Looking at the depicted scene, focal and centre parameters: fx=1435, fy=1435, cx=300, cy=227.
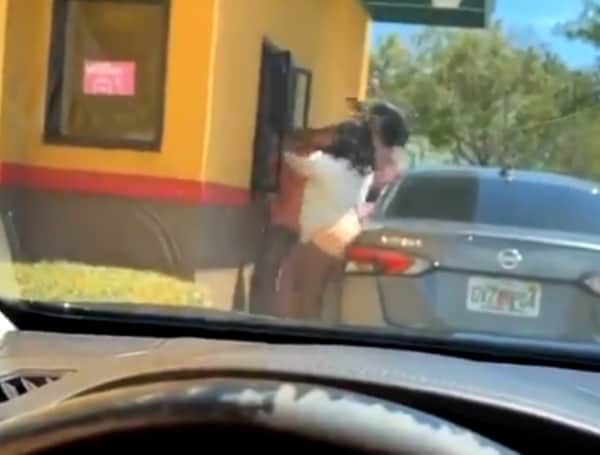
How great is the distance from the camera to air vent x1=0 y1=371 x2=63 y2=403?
2.57m

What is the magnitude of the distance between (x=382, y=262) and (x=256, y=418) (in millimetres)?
1661

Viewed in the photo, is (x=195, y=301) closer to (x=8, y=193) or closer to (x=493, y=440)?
(x=8, y=193)

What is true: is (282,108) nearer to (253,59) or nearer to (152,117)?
(253,59)

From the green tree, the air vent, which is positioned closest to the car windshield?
the green tree

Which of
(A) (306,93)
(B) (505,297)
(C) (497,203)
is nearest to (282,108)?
(A) (306,93)

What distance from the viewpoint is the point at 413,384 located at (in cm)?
188

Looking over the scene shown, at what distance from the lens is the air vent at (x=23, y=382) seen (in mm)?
2572

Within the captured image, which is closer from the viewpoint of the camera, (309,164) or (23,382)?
(23,382)

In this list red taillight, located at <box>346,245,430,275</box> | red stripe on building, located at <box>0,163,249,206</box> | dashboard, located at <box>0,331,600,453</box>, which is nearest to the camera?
dashboard, located at <box>0,331,600,453</box>

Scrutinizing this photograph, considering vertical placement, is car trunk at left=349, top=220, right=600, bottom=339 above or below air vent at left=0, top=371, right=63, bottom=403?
above

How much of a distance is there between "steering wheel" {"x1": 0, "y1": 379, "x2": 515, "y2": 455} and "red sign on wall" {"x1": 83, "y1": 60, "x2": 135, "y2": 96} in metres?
1.94

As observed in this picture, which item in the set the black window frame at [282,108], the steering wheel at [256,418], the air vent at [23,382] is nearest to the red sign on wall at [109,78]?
the black window frame at [282,108]

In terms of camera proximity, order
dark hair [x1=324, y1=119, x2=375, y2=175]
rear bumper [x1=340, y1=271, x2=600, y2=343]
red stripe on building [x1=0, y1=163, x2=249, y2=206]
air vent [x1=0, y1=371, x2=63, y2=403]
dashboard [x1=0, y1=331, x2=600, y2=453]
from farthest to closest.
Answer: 1. red stripe on building [x1=0, y1=163, x2=249, y2=206]
2. dark hair [x1=324, y1=119, x2=375, y2=175]
3. rear bumper [x1=340, y1=271, x2=600, y2=343]
4. air vent [x1=0, y1=371, x2=63, y2=403]
5. dashboard [x1=0, y1=331, x2=600, y2=453]

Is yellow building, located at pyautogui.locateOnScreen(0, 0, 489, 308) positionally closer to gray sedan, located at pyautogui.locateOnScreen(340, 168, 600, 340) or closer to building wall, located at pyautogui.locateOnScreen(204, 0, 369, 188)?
building wall, located at pyautogui.locateOnScreen(204, 0, 369, 188)
